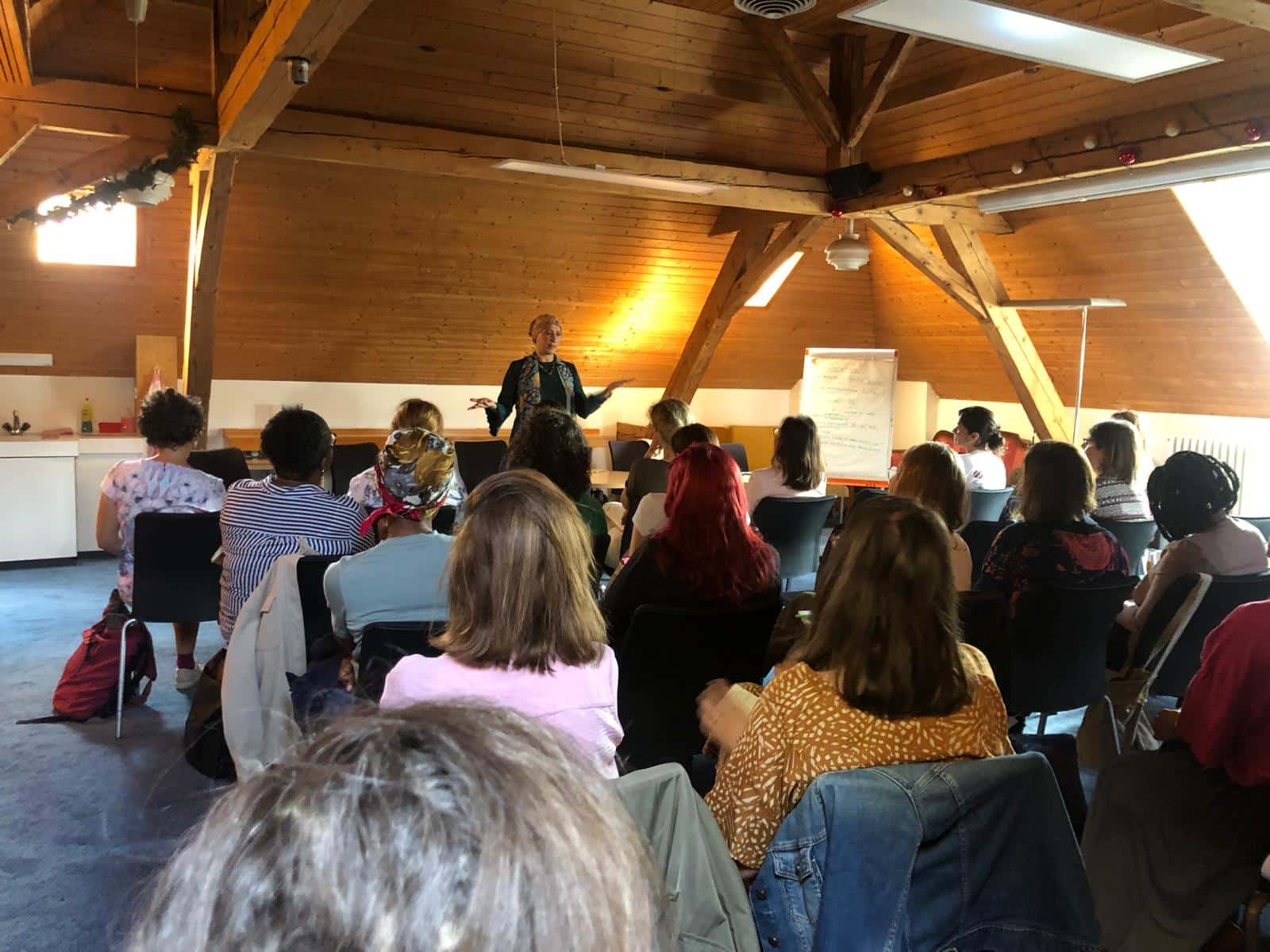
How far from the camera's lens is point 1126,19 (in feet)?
17.0

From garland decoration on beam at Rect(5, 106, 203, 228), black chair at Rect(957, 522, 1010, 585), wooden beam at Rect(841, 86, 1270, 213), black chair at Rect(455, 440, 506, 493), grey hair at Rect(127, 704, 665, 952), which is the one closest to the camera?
grey hair at Rect(127, 704, 665, 952)

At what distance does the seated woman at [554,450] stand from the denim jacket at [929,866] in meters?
2.03

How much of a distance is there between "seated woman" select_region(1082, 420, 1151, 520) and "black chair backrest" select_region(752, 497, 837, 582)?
1247mm

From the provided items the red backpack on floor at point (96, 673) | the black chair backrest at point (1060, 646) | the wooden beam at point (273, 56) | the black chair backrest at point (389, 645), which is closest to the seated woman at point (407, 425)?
the red backpack on floor at point (96, 673)

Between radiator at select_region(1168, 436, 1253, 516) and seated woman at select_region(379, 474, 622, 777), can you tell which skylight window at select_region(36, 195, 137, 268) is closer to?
seated woman at select_region(379, 474, 622, 777)

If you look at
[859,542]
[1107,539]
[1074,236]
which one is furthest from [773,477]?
[1074,236]

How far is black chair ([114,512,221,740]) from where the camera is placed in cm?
365

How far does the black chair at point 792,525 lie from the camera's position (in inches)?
190

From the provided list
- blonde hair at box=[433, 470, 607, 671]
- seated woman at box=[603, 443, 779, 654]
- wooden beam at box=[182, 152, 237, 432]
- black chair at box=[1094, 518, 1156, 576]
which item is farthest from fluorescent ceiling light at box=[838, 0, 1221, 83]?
wooden beam at box=[182, 152, 237, 432]

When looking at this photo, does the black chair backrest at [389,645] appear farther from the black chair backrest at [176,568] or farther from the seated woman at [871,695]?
the black chair backrest at [176,568]

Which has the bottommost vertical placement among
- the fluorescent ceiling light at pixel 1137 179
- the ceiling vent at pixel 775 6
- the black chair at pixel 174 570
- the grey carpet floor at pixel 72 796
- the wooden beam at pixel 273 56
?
the grey carpet floor at pixel 72 796

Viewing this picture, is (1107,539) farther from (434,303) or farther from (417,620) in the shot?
(434,303)

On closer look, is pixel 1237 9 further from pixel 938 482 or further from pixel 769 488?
pixel 769 488

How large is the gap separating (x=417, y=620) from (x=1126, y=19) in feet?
16.2
